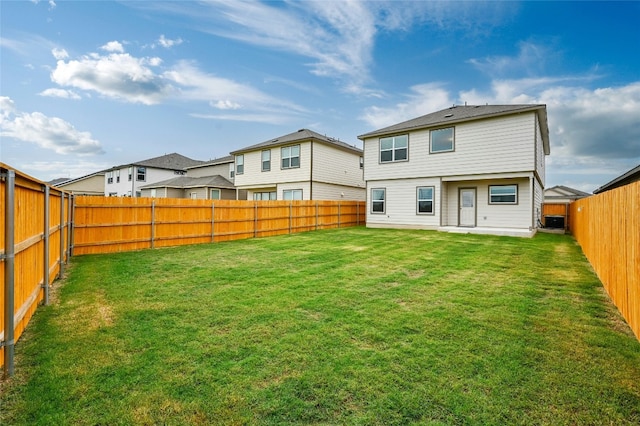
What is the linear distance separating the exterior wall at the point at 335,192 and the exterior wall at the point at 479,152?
4847 mm

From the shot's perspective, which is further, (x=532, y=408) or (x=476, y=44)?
(x=476, y=44)

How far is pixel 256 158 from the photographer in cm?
2381

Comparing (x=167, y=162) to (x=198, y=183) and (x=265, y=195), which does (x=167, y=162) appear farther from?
(x=265, y=195)

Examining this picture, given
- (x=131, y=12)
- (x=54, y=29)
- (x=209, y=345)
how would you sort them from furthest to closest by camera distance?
(x=131, y=12) → (x=54, y=29) → (x=209, y=345)

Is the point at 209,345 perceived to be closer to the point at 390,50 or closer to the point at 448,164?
the point at 448,164

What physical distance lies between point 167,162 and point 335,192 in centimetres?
2423

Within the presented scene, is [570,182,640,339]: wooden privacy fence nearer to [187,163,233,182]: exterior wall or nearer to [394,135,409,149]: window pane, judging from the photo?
[394,135,409,149]: window pane

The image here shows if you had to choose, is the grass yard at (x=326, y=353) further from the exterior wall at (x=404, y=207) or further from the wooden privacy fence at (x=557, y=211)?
the wooden privacy fence at (x=557, y=211)

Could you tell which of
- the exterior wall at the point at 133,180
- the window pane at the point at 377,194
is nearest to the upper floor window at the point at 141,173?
the exterior wall at the point at 133,180

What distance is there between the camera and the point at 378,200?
62.5 ft

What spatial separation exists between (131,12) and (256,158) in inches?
483

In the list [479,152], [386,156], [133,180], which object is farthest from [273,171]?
[133,180]

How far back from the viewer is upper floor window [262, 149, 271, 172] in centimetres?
2305

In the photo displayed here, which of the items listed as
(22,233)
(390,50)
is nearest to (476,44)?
(390,50)
